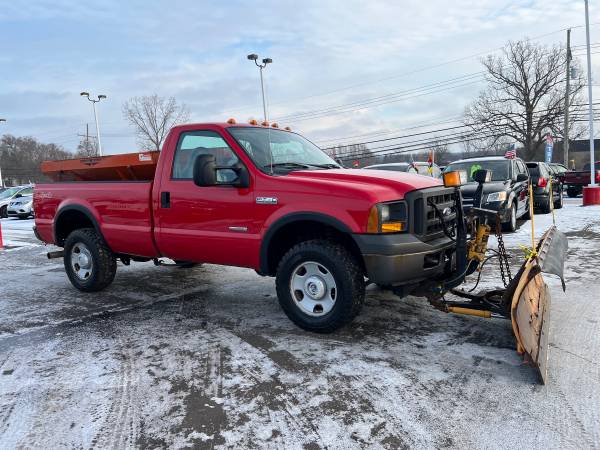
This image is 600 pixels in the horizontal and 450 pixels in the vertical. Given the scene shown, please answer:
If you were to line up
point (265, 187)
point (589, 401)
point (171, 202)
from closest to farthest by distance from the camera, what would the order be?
point (589, 401), point (265, 187), point (171, 202)

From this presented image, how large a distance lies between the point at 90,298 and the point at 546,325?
5139 millimetres

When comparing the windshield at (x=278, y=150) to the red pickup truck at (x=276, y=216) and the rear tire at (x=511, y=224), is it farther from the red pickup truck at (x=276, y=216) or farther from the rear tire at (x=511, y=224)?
the rear tire at (x=511, y=224)

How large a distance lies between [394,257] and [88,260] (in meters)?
4.19

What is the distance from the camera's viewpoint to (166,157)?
5.34m

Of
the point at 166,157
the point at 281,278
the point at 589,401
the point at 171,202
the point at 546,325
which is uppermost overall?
the point at 166,157

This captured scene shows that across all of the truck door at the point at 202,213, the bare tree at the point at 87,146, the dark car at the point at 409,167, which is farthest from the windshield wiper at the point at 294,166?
the bare tree at the point at 87,146

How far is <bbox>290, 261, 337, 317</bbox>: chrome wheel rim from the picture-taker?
4270mm

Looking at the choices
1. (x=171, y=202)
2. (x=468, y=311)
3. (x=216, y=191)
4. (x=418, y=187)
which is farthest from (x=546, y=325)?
(x=171, y=202)

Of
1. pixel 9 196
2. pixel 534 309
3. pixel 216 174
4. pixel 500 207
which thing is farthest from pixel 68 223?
pixel 9 196

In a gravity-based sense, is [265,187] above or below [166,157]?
below

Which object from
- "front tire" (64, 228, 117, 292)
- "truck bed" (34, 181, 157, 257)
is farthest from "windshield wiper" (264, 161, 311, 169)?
"front tire" (64, 228, 117, 292)

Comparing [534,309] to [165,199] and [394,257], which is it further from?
[165,199]

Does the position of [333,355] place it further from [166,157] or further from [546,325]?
[166,157]

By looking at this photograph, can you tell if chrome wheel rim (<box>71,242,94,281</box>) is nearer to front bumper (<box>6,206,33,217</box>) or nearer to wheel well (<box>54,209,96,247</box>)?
wheel well (<box>54,209,96,247</box>)
